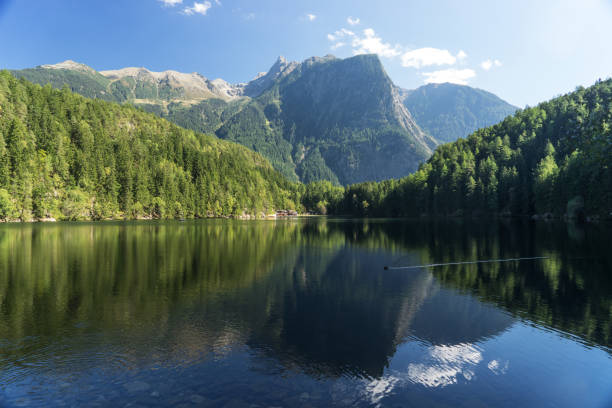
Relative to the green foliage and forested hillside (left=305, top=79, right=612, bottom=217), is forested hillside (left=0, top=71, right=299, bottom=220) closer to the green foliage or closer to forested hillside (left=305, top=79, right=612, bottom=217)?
the green foliage

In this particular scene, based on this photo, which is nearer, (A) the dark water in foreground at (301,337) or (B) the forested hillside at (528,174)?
(A) the dark water in foreground at (301,337)

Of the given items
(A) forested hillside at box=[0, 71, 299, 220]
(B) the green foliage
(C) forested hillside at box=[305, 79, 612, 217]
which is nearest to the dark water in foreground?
(B) the green foliage

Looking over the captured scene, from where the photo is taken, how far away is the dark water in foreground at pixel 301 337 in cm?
1207

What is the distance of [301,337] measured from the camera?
1711 cm

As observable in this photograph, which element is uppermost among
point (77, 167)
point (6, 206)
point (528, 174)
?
point (77, 167)

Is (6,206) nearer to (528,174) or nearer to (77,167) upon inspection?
(77,167)

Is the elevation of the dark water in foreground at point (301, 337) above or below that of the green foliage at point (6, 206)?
below

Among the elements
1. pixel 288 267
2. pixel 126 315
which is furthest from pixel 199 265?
pixel 126 315

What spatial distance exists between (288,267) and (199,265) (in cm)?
962

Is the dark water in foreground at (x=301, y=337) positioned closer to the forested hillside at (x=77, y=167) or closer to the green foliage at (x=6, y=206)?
the green foliage at (x=6, y=206)

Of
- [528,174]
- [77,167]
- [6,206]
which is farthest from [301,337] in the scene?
[528,174]

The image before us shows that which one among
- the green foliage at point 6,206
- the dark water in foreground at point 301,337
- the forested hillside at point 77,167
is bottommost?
the dark water in foreground at point 301,337

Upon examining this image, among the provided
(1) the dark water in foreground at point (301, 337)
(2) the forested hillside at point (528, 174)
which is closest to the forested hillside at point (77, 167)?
(1) the dark water in foreground at point (301, 337)

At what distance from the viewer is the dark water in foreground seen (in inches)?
475
